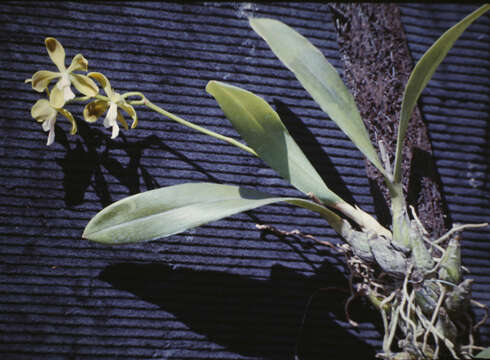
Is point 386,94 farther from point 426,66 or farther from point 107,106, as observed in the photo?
point 107,106

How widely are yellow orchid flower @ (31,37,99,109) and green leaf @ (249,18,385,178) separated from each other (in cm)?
31

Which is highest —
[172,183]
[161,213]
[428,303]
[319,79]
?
[319,79]

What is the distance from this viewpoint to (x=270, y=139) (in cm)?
78

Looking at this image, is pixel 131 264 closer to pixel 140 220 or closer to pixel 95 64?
pixel 140 220

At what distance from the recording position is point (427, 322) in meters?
0.75

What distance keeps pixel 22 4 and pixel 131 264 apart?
596 millimetres

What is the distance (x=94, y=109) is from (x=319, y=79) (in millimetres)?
403

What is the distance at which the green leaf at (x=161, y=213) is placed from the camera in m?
0.71

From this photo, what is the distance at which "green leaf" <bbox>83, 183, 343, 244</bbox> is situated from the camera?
712 millimetres

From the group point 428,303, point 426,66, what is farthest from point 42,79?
point 428,303

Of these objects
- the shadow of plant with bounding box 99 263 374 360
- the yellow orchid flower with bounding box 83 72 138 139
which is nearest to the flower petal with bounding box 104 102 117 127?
the yellow orchid flower with bounding box 83 72 138 139

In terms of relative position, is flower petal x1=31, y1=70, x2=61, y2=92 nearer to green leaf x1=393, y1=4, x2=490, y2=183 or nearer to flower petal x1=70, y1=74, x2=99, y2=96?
flower petal x1=70, y1=74, x2=99, y2=96

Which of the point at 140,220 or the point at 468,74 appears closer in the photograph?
the point at 140,220

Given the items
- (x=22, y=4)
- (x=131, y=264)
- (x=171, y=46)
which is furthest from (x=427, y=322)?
(x=22, y=4)
